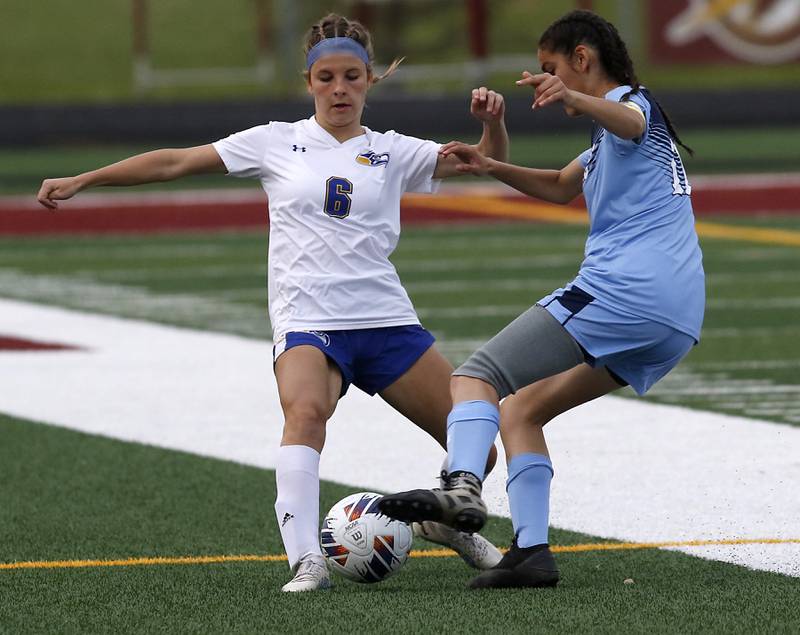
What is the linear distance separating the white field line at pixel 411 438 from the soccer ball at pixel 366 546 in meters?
1.00

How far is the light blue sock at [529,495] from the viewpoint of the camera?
5.50 m

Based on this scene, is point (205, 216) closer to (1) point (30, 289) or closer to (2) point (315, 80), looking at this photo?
(1) point (30, 289)

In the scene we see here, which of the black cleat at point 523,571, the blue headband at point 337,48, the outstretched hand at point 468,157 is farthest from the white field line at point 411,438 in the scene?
the blue headband at point 337,48

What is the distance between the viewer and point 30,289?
14.2 m

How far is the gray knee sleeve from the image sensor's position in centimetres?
530

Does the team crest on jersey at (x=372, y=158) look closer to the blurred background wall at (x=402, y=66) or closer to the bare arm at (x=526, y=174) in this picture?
the bare arm at (x=526, y=174)

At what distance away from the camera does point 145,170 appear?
19.0 ft

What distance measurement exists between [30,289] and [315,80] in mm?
8847

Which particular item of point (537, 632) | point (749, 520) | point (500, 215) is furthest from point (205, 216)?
point (537, 632)

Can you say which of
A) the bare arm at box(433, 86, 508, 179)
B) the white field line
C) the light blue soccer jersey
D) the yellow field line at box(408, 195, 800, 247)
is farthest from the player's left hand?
the yellow field line at box(408, 195, 800, 247)

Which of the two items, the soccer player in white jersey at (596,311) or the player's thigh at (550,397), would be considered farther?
the player's thigh at (550,397)

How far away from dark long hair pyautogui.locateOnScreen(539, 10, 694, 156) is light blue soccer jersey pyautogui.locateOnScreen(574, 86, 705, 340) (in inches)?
2.9

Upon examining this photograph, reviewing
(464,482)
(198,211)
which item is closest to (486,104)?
(464,482)

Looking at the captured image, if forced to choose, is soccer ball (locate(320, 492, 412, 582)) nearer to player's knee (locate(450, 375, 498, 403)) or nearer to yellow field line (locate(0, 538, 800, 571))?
yellow field line (locate(0, 538, 800, 571))
